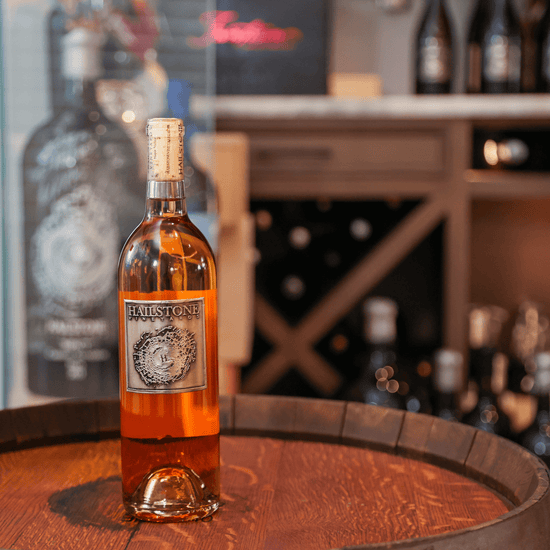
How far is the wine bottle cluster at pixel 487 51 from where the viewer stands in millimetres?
1587

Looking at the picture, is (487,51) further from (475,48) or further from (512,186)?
(512,186)

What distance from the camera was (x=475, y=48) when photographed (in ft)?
5.53

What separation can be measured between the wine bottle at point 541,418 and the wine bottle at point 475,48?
65 cm

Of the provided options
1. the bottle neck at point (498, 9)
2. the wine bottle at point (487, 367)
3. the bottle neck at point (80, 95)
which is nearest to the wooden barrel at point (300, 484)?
the bottle neck at point (80, 95)

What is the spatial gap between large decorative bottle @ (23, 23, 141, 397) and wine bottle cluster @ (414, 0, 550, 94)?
80 cm

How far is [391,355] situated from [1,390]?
2.88 feet

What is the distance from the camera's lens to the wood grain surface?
16.9 inches

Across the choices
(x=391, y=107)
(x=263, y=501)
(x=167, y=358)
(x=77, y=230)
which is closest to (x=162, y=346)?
(x=167, y=358)

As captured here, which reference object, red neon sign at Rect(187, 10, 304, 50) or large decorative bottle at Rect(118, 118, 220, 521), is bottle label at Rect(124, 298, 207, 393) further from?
red neon sign at Rect(187, 10, 304, 50)

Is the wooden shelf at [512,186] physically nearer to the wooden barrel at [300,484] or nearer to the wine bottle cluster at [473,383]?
the wine bottle cluster at [473,383]

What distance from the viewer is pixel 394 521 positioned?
17.9 inches

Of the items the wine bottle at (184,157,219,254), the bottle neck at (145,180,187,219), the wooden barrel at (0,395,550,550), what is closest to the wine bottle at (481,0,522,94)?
the wine bottle at (184,157,219,254)

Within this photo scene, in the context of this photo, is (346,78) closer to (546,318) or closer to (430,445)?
(546,318)

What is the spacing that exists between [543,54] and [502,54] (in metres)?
0.13
